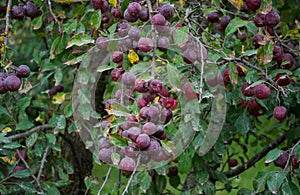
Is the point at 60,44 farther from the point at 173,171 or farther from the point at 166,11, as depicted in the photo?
the point at 173,171

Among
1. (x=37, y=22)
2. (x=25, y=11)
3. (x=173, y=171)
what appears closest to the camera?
(x=25, y=11)

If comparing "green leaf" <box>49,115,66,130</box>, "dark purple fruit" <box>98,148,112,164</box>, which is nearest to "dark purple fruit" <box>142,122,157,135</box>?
"dark purple fruit" <box>98,148,112,164</box>

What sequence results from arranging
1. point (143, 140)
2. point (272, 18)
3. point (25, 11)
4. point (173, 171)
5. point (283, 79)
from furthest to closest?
point (173, 171)
point (25, 11)
point (283, 79)
point (272, 18)
point (143, 140)

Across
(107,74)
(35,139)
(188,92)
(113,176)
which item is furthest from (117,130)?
(113,176)

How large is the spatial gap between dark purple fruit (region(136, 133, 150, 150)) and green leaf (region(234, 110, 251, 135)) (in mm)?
852

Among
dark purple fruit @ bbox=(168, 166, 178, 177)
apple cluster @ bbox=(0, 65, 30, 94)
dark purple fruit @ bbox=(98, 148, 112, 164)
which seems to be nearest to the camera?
dark purple fruit @ bbox=(98, 148, 112, 164)

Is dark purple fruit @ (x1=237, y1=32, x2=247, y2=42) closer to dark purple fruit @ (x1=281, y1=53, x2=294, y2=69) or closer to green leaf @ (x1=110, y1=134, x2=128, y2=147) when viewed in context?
dark purple fruit @ (x1=281, y1=53, x2=294, y2=69)

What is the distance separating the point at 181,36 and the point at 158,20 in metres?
0.09

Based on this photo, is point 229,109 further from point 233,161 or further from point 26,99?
point 26,99

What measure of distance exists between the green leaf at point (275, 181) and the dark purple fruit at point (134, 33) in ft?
2.00

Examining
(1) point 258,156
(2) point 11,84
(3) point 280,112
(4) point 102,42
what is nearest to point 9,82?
(2) point 11,84

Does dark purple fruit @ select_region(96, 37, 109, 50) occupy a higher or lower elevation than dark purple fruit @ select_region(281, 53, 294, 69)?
higher

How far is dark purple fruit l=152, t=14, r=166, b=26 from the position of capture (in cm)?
117

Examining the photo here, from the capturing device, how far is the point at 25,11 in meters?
1.69
